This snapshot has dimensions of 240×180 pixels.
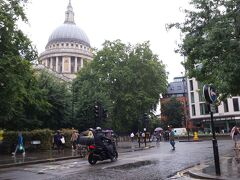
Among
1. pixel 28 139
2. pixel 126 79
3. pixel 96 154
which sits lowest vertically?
pixel 96 154

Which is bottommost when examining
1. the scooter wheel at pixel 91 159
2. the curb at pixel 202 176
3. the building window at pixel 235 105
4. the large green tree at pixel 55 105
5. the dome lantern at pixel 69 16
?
the curb at pixel 202 176

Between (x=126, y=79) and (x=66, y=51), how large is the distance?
6365 centimetres

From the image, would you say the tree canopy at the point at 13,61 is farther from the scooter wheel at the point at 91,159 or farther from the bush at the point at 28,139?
the scooter wheel at the point at 91,159

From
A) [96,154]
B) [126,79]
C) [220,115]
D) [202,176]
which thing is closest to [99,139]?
[96,154]

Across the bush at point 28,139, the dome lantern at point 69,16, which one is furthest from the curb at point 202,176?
the dome lantern at point 69,16

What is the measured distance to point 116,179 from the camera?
33.3 feet

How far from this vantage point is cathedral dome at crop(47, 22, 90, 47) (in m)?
116

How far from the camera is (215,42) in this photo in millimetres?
14945

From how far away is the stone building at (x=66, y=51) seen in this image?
368 ft

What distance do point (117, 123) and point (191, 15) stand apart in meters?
38.5

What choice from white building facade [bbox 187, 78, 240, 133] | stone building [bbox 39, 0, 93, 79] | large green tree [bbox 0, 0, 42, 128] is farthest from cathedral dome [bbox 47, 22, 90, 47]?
large green tree [bbox 0, 0, 42, 128]

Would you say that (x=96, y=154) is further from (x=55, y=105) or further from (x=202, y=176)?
(x=55, y=105)

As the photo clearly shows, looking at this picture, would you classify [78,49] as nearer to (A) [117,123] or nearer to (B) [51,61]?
(B) [51,61]

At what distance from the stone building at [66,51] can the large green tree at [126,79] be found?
54.7 m
